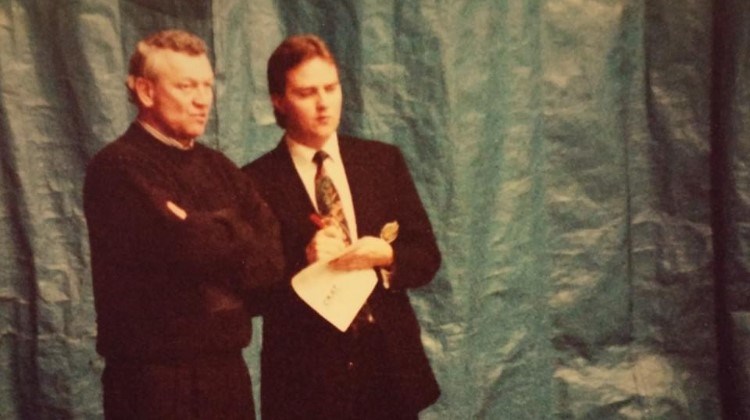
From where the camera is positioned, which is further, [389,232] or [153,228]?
[389,232]

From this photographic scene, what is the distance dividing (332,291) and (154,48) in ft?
1.01

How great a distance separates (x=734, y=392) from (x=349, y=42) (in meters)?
0.60

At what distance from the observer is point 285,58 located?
2.94ft

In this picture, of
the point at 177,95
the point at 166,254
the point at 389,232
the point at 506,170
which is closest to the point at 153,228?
the point at 166,254

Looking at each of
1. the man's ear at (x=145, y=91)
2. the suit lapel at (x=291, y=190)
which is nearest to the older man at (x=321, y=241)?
the suit lapel at (x=291, y=190)

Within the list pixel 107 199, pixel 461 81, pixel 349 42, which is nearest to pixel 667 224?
pixel 461 81

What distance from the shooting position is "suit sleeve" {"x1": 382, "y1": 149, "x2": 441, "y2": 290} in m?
0.93

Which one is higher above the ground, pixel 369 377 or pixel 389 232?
pixel 389 232

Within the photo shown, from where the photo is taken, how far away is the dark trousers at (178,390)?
0.82 m

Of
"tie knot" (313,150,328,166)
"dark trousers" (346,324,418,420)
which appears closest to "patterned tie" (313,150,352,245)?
"tie knot" (313,150,328,166)

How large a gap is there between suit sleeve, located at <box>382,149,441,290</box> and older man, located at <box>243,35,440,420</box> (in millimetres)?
12

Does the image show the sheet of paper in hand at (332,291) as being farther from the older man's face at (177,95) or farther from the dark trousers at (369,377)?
the older man's face at (177,95)

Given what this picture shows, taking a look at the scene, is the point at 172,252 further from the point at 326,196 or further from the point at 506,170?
the point at 506,170

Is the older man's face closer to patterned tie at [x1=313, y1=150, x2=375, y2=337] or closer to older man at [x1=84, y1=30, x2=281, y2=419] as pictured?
older man at [x1=84, y1=30, x2=281, y2=419]
